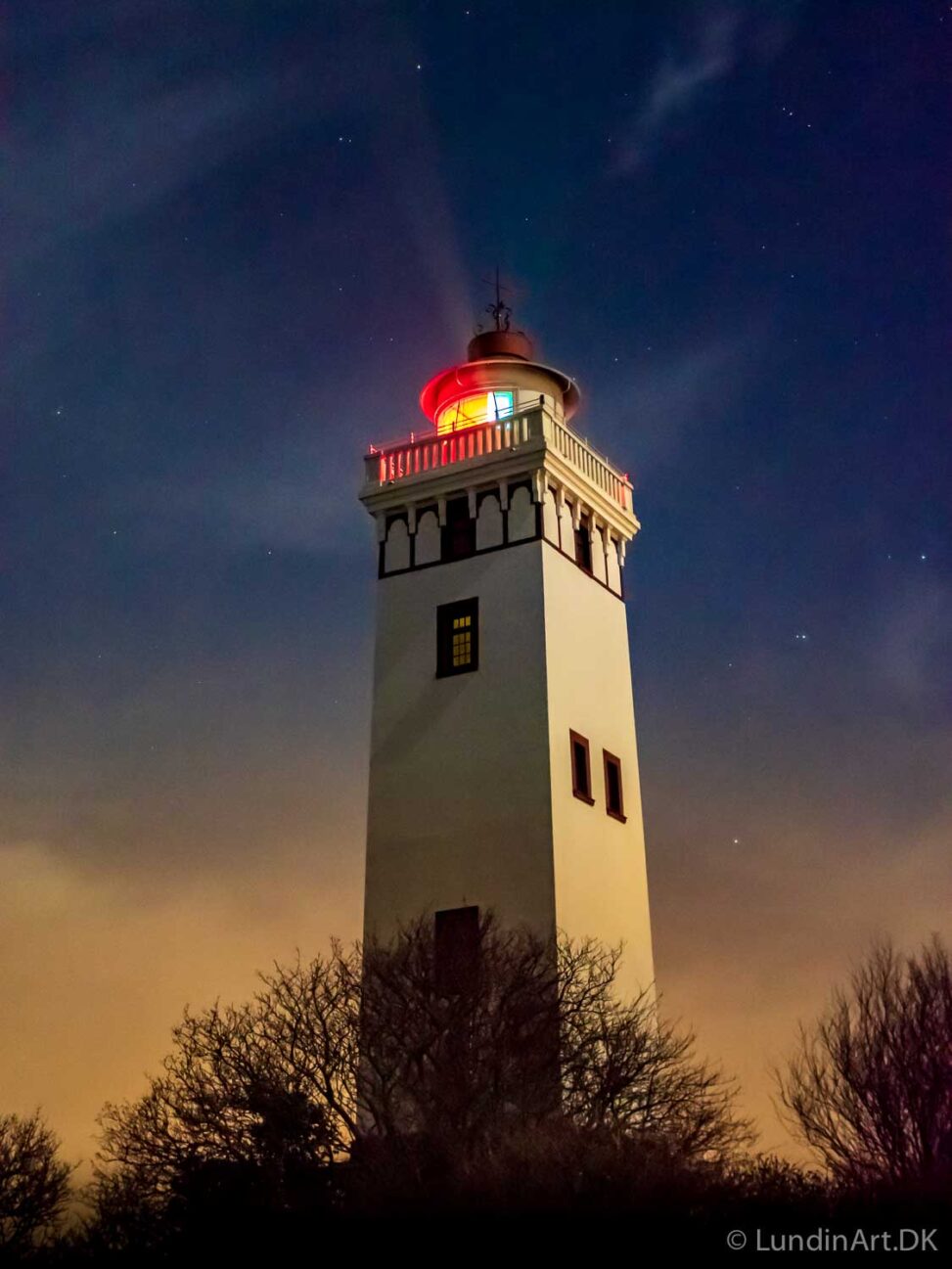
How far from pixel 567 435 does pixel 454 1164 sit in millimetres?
19208

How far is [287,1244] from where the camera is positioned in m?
22.6

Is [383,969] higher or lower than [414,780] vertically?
lower

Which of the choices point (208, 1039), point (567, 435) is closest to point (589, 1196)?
point (208, 1039)

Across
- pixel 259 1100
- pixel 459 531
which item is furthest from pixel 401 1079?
pixel 459 531

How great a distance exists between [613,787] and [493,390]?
37.7 ft

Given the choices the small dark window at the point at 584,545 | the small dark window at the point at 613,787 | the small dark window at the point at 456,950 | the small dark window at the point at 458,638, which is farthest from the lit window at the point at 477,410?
the small dark window at the point at 456,950

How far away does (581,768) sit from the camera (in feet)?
109

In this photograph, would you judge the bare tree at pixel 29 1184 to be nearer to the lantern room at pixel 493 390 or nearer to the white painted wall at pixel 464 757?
the white painted wall at pixel 464 757

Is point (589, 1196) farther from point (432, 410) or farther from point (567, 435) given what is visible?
point (432, 410)

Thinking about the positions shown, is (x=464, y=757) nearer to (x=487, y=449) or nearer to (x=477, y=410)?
(x=487, y=449)

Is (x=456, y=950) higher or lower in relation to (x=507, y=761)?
lower

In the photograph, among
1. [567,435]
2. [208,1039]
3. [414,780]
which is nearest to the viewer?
[208,1039]

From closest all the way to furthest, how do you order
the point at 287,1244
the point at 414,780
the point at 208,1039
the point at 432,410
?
1. the point at 287,1244
2. the point at 208,1039
3. the point at 414,780
4. the point at 432,410

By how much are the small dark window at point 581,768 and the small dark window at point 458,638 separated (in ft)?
9.28
